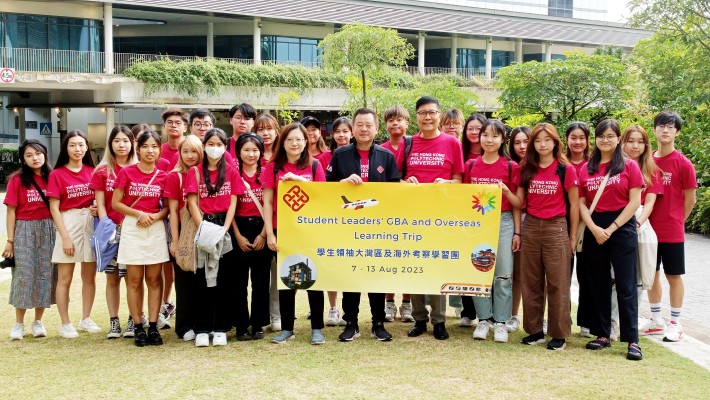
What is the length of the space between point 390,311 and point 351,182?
64.1 inches

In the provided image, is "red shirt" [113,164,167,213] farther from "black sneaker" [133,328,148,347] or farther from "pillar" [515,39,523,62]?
"pillar" [515,39,523,62]

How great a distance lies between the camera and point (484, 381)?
464 cm

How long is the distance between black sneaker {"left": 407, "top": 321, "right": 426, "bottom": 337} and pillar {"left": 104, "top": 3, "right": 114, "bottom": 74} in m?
25.4

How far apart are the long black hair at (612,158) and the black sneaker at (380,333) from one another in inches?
79.3

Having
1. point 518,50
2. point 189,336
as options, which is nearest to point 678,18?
point 189,336

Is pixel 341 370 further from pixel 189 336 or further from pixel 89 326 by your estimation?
pixel 89 326

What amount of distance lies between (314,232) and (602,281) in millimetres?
2251

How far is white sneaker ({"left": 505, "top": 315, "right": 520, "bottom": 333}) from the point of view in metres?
6.00

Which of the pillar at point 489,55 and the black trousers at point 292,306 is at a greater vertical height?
the pillar at point 489,55

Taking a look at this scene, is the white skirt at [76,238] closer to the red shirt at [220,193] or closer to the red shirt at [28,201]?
the red shirt at [28,201]

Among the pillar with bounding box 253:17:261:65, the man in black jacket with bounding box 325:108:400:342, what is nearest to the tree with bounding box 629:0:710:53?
the man in black jacket with bounding box 325:108:400:342

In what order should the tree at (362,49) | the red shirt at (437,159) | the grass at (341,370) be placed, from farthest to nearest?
the tree at (362,49), the red shirt at (437,159), the grass at (341,370)

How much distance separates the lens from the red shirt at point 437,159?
572 cm

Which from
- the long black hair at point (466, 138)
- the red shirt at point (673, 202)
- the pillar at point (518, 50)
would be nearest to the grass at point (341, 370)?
the red shirt at point (673, 202)
